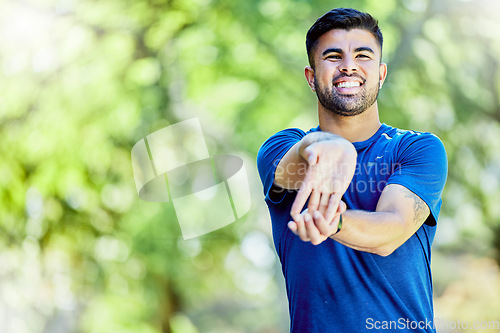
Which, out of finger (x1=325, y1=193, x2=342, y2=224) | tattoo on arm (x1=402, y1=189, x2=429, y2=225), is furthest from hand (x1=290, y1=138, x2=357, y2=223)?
tattoo on arm (x1=402, y1=189, x2=429, y2=225)

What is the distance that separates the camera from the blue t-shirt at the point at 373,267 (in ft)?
5.06

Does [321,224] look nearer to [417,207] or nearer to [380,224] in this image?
[380,224]

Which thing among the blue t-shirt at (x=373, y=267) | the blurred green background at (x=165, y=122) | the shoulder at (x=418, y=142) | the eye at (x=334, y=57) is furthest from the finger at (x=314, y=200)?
the blurred green background at (x=165, y=122)

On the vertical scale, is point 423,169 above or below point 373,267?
above

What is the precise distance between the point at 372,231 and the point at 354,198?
9.5 inches

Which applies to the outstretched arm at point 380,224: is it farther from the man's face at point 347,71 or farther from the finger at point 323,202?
the man's face at point 347,71

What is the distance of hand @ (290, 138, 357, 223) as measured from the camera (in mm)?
1335

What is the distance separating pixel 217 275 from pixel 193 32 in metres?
3.71

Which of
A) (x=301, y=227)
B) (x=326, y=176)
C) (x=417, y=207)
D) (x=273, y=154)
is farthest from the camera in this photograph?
(x=273, y=154)

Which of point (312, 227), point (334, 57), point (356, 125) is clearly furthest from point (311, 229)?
point (334, 57)

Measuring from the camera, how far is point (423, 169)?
Answer: 5.22 ft

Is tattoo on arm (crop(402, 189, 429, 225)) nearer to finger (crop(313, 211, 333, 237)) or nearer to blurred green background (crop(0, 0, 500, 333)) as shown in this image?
finger (crop(313, 211, 333, 237))

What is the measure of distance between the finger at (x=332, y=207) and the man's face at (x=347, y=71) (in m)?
0.49

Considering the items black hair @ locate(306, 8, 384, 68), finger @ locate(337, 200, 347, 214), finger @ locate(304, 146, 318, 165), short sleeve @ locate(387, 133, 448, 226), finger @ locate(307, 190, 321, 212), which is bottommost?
short sleeve @ locate(387, 133, 448, 226)
